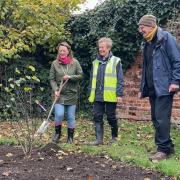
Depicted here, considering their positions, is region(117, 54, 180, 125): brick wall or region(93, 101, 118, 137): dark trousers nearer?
region(93, 101, 118, 137): dark trousers

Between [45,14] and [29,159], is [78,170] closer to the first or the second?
[29,159]

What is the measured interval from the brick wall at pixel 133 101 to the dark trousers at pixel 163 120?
4142 mm

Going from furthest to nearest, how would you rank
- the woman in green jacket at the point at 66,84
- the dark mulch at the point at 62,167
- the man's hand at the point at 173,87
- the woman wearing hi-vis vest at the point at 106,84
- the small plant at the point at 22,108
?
1. the woman in green jacket at the point at 66,84
2. the woman wearing hi-vis vest at the point at 106,84
3. the small plant at the point at 22,108
4. the man's hand at the point at 173,87
5. the dark mulch at the point at 62,167

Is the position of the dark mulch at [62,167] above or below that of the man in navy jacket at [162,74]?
below

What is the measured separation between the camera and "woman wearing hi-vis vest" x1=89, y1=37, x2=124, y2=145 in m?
7.60

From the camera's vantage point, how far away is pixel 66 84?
315 inches

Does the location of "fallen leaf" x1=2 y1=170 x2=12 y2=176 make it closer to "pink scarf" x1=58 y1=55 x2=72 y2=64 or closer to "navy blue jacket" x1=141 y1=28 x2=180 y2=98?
"navy blue jacket" x1=141 y1=28 x2=180 y2=98

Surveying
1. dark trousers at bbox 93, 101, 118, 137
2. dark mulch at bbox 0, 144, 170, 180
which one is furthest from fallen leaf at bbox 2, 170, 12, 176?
dark trousers at bbox 93, 101, 118, 137

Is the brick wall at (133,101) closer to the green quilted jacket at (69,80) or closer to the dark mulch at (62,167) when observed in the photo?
the green quilted jacket at (69,80)

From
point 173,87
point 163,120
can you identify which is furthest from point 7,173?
point 173,87

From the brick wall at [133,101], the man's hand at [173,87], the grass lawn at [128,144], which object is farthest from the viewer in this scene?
the brick wall at [133,101]

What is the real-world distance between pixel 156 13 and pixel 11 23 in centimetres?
340

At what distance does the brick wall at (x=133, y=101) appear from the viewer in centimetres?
1084

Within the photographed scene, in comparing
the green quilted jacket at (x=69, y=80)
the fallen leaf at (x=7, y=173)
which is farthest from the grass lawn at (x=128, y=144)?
the fallen leaf at (x=7, y=173)
